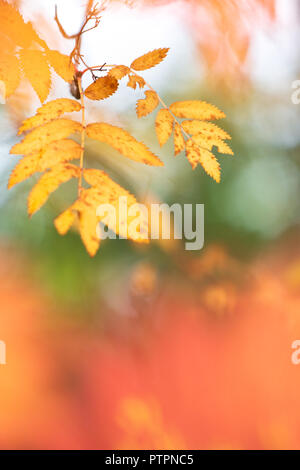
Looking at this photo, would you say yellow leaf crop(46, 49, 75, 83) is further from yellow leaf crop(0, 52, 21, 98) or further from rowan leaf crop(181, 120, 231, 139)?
rowan leaf crop(181, 120, 231, 139)

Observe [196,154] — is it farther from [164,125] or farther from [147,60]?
[147,60]

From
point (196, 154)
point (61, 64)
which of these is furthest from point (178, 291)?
point (61, 64)

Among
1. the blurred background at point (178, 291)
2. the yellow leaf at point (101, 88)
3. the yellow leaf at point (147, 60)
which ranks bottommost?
the blurred background at point (178, 291)

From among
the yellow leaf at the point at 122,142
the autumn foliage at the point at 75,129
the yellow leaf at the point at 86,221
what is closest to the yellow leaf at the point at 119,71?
the autumn foliage at the point at 75,129

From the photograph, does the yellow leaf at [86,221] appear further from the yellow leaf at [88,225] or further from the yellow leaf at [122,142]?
the yellow leaf at [122,142]

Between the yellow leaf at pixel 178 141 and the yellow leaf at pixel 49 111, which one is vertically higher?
the yellow leaf at pixel 49 111

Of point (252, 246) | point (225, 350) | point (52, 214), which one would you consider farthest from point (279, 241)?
point (52, 214)
